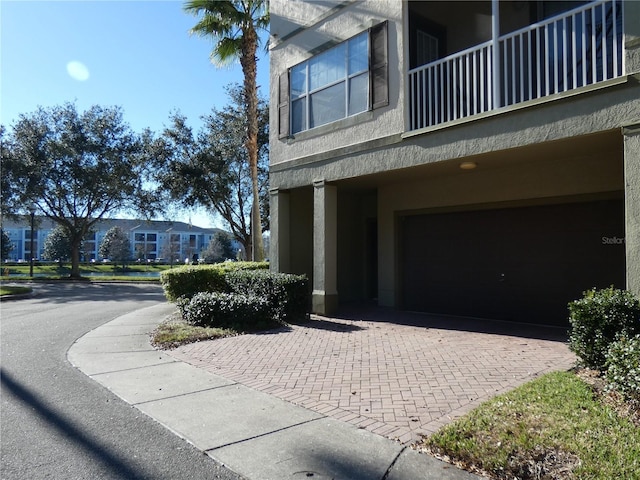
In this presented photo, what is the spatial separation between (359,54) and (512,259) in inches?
222

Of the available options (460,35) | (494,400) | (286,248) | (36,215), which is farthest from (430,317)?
(36,215)

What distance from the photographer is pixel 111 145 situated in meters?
28.9

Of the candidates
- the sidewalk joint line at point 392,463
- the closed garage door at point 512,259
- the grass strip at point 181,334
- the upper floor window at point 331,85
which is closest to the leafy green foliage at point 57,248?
the upper floor window at point 331,85

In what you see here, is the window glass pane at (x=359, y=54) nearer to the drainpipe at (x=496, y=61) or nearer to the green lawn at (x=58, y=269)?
the drainpipe at (x=496, y=61)

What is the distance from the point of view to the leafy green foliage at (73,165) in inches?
1057

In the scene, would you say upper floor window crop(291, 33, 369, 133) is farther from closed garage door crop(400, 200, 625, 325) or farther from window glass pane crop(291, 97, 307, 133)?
closed garage door crop(400, 200, 625, 325)

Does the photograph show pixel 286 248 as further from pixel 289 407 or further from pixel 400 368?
pixel 289 407

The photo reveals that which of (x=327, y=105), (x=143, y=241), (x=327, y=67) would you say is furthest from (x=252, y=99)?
(x=143, y=241)

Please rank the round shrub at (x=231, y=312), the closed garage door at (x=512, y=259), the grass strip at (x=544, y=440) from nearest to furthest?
1. the grass strip at (x=544, y=440)
2. the closed garage door at (x=512, y=259)
3. the round shrub at (x=231, y=312)

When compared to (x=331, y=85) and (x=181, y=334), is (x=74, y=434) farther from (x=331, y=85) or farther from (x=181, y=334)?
(x=331, y=85)

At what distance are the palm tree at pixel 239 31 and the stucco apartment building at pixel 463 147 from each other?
14.3ft

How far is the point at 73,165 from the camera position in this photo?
2766 cm

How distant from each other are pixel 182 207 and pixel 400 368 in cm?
2196

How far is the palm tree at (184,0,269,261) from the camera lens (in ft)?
52.0
